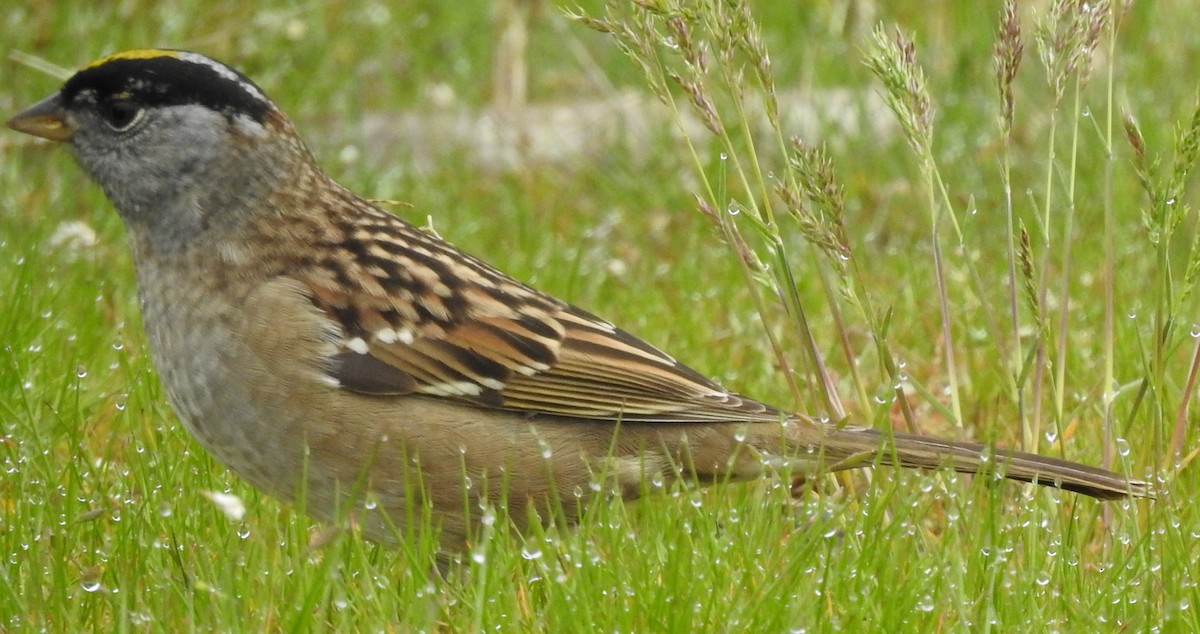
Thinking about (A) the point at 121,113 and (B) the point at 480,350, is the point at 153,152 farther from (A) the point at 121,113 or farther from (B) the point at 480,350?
(B) the point at 480,350

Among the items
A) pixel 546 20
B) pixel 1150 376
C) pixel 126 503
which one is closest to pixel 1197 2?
pixel 546 20

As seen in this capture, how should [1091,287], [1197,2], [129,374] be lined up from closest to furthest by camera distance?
[129,374], [1091,287], [1197,2]

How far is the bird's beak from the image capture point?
4.50m

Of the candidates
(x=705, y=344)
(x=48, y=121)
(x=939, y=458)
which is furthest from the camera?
(x=705, y=344)

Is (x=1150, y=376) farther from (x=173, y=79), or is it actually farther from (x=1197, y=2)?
(x=1197, y=2)

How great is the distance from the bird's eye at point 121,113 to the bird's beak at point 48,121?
0.11 meters

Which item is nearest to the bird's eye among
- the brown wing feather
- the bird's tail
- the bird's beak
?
the bird's beak

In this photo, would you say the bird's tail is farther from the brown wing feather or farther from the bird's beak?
the bird's beak

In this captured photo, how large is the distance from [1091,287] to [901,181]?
1.51 metres

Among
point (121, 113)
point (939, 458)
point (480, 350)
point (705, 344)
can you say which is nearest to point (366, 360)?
point (480, 350)

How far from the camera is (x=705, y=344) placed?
5688 millimetres

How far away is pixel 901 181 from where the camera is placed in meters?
7.44

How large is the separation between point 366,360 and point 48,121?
1.14 meters

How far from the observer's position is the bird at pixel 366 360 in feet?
12.8
